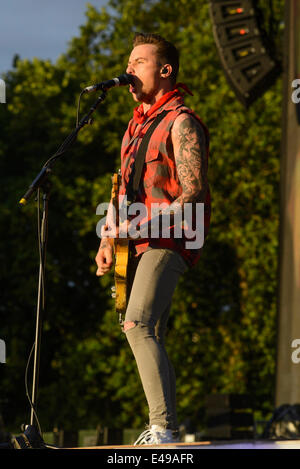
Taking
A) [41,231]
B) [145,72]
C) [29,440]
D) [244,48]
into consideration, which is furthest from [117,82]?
[244,48]

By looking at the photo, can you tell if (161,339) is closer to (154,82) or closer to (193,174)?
(193,174)

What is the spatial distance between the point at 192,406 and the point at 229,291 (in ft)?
8.40

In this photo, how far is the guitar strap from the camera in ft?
12.6

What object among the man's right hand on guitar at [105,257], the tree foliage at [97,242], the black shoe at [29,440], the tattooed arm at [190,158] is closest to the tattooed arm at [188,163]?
the tattooed arm at [190,158]

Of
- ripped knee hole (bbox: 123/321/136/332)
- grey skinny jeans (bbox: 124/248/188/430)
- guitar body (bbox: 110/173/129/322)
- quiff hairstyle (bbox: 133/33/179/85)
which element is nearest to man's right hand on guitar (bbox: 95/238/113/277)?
guitar body (bbox: 110/173/129/322)

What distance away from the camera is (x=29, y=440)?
11.8 feet

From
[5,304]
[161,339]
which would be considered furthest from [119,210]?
[5,304]

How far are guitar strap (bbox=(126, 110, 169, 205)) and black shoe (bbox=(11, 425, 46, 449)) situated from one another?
49.5 inches

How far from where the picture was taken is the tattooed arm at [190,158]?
3658 millimetres

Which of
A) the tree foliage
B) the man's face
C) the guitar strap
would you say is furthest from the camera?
the tree foliage

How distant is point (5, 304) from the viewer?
18.7 meters

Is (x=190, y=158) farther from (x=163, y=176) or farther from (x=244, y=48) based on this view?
(x=244, y=48)

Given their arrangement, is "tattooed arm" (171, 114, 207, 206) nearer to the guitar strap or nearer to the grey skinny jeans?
the guitar strap
